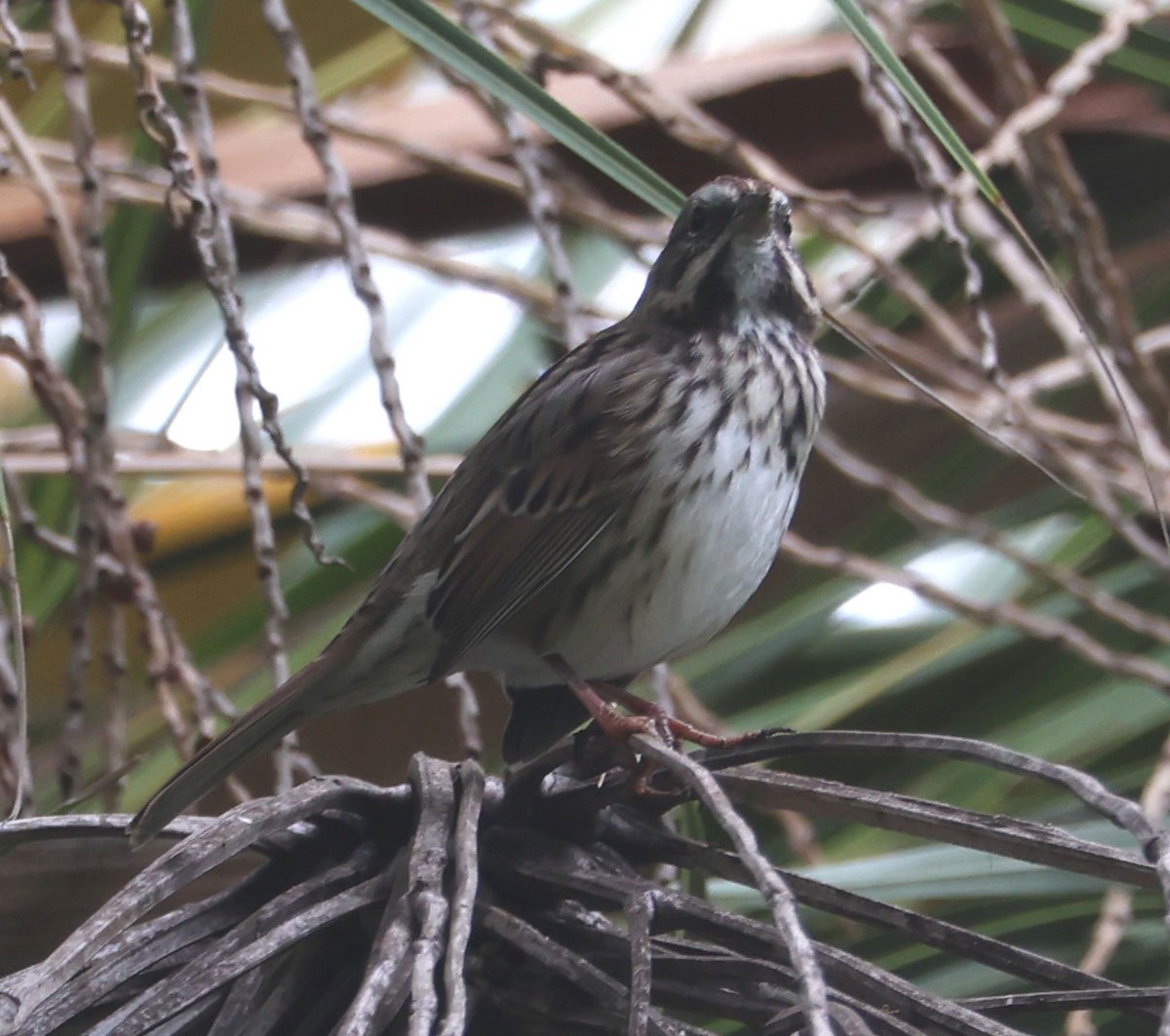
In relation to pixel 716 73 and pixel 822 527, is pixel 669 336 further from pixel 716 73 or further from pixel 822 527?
pixel 716 73

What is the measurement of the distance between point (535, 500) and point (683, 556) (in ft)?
0.56

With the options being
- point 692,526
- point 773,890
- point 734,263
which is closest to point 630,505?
point 692,526

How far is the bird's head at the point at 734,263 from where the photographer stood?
5.99 feet

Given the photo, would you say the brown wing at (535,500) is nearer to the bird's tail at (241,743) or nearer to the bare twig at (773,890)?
the bird's tail at (241,743)

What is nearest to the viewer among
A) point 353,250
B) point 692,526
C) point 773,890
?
point 773,890

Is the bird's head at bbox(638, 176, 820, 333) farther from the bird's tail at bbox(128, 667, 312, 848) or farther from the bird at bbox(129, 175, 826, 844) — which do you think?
the bird's tail at bbox(128, 667, 312, 848)

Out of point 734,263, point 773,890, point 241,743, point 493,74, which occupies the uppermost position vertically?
point 734,263

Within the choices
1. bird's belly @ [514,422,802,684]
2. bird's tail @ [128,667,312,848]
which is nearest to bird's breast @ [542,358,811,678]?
bird's belly @ [514,422,802,684]

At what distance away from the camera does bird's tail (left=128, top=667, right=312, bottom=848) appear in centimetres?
131

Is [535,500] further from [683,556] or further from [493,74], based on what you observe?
[493,74]

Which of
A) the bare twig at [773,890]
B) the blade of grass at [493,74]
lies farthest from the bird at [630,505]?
the bare twig at [773,890]

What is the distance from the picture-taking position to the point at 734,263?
186 cm

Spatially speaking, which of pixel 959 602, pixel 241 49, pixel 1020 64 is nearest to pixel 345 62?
pixel 241 49

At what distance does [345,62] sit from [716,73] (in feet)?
1.88
